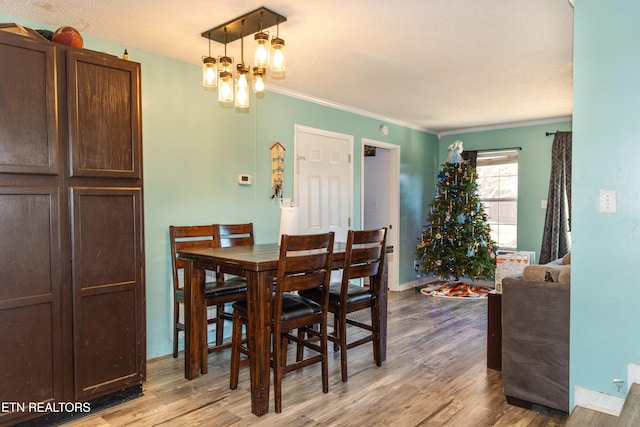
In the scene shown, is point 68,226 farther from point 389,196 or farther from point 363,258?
point 389,196

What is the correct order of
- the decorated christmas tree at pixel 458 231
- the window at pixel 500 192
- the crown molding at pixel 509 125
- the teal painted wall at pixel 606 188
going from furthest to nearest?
the window at pixel 500 192 → the decorated christmas tree at pixel 458 231 → the crown molding at pixel 509 125 → the teal painted wall at pixel 606 188

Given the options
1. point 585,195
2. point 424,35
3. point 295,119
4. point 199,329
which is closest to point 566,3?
point 424,35

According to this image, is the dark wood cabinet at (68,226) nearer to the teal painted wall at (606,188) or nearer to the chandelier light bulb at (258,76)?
the chandelier light bulb at (258,76)

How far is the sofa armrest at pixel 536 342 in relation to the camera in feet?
7.84

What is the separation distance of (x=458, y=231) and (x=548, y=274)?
349 cm

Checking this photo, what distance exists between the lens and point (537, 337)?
247cm

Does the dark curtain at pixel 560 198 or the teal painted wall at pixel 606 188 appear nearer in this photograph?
the teal painted wall at pixel 606 188

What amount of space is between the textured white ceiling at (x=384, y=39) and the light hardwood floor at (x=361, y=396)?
2.34 meters

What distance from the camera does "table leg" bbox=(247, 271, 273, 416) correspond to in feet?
7.90

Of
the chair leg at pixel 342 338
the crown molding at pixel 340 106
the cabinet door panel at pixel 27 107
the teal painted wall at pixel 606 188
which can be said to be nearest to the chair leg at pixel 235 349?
the chair leg at pixel 342 338

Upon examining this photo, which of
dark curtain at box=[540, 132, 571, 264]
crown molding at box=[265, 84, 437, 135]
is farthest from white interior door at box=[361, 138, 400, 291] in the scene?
dark curtain at box=[540, 132, 571, 264]

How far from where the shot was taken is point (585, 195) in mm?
2172

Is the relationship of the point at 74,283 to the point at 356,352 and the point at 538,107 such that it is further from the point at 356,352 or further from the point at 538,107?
A: the point at 538,107

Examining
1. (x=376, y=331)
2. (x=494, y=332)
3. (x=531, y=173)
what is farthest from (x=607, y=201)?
(x=531, y=173)
